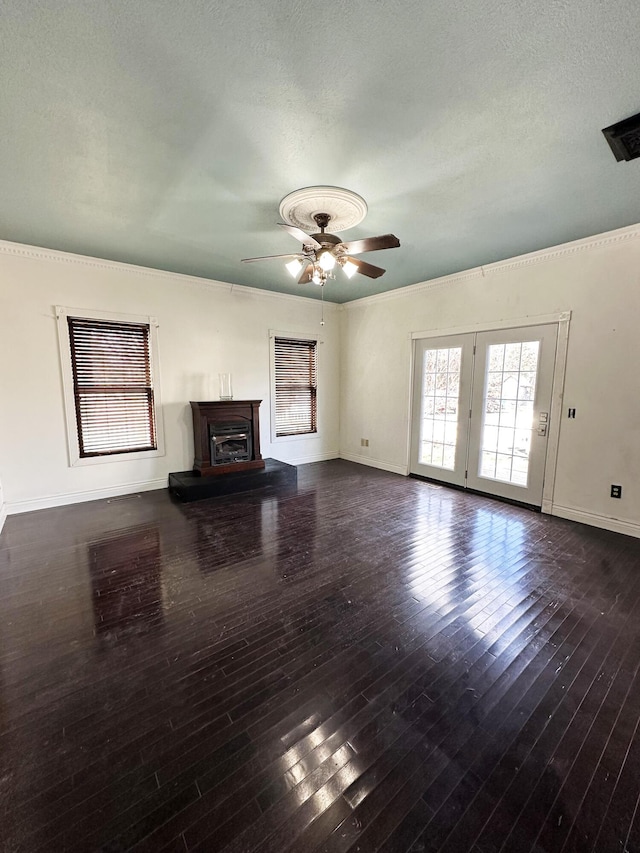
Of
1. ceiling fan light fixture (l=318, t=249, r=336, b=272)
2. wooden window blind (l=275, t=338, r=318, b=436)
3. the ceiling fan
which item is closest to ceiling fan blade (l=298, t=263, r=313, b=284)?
the ceiling fan

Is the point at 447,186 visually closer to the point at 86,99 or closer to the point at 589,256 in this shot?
the point at 589,256

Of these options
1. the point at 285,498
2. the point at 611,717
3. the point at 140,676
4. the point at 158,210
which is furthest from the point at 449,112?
the point at 285,498

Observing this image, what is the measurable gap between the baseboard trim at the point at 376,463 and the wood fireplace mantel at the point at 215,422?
Answer: 201 centimetres

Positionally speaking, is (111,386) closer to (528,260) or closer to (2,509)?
(2,509)

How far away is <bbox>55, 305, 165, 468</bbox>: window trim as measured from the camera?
3.88 m

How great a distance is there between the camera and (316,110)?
1785mm

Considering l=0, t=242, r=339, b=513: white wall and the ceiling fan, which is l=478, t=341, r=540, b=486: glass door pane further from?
l=0, t=242, r=339, b=513: white wall

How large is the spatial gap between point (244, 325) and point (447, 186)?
11.1 ft

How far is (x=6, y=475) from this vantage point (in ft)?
12.2

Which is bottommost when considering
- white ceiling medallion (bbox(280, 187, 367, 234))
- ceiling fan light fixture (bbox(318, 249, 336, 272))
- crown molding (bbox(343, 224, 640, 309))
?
ceiling fan light fixture (bbox(318, 249, 336, 272))

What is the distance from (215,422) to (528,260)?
4.16 m

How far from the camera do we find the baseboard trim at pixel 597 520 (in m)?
3.28

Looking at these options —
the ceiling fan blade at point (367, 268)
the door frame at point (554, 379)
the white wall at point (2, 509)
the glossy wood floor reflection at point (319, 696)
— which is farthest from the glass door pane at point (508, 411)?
the white wall at point (2, 509)

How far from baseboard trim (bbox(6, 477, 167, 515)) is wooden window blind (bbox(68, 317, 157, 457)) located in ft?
1.52
